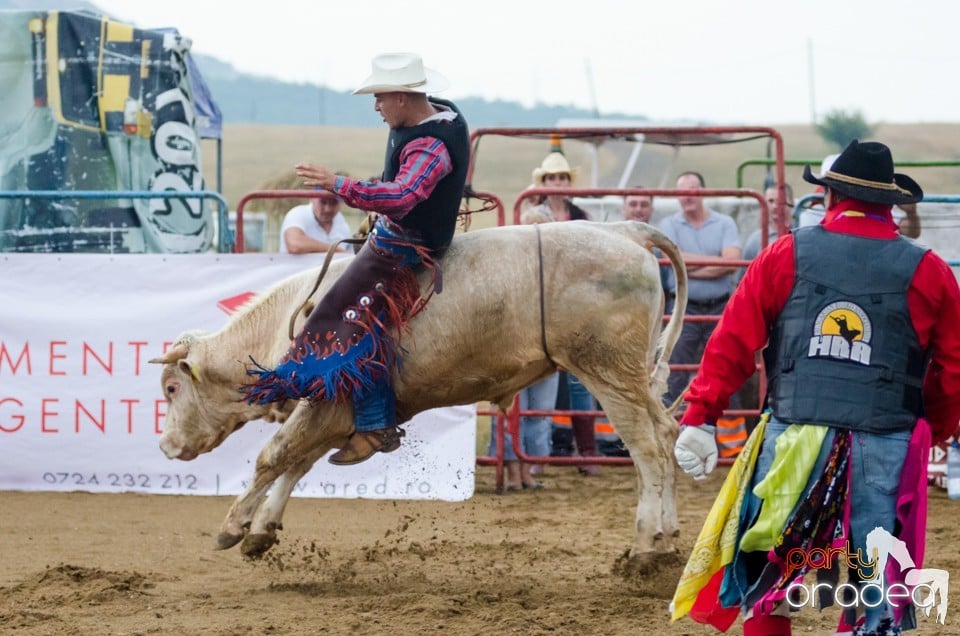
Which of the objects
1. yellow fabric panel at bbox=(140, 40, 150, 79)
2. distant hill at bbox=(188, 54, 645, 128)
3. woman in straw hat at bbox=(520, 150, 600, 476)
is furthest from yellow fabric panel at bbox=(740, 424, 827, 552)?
distant hill at bbox=(188, 54, 645, 128)

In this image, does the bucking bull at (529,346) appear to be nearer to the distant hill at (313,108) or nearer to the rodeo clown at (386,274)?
the rodeo clown at (386,274)

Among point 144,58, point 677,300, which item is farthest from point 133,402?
point 677,300

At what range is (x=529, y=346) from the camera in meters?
5.75

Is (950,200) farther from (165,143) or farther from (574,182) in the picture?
(165,143)

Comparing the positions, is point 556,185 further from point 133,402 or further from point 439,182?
point 439,182

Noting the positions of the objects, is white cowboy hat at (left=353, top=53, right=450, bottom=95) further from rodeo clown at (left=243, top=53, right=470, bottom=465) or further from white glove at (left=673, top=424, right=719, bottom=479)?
white glove at (left=673, top=424, right=719, bottom=479)

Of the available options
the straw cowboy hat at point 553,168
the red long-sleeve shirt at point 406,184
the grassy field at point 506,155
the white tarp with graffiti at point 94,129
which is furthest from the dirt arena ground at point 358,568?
the grassy field at point 506,155

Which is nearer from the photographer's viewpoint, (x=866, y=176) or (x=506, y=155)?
(x=866, y=176)

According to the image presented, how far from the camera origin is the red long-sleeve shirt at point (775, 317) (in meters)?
3.85

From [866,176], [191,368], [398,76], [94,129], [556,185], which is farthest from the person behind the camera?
[94,129]

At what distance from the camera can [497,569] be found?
6117 millimetres

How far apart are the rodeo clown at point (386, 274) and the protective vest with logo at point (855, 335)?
202 cm

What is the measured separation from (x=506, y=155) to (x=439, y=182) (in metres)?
60.8

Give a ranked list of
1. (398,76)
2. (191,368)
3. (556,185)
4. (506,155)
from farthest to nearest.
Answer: (506,155) < (556,185) < (191,368) < (398,76)
